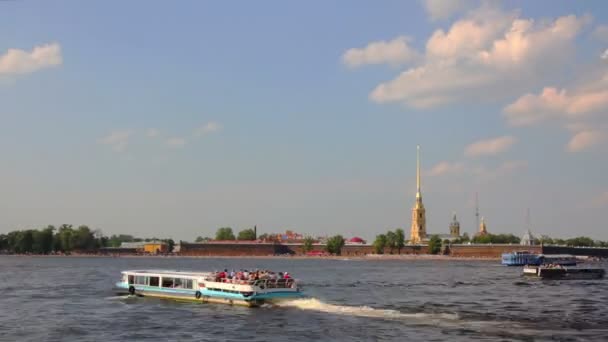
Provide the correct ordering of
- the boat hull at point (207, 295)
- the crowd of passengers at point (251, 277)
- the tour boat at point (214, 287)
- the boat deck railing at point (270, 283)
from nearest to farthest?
the boat hull at point (207, 295), the tour boat at point (214, 287), the boat deck railing at point (270, 283), the crowd of passengers at point (251, 277)

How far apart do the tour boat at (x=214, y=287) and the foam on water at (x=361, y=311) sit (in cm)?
67

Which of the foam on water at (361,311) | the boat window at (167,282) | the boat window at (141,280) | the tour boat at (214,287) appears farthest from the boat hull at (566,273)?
the boat window at (141,280)

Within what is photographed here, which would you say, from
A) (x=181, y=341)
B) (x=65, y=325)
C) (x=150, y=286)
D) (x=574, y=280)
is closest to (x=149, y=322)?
(x=65, y=325)

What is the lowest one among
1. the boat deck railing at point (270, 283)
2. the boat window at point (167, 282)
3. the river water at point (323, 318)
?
the river water at point (323, 318)

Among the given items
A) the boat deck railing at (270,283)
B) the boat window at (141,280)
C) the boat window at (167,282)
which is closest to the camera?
the boat deck railing at (270,283)

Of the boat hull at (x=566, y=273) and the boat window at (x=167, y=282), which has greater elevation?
the boat window at (x=167, y=282)

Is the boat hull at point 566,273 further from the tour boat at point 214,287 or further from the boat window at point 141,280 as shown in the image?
the boat window at point 141,280

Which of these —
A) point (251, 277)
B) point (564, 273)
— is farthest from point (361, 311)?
point (564, 273)

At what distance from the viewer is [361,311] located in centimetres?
4484

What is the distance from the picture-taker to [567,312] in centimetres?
4612

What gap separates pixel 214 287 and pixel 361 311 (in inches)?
406

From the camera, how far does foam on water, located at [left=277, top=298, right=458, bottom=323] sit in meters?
42.1

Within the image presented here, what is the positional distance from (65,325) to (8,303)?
15019 mm

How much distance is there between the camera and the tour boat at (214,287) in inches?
1853
